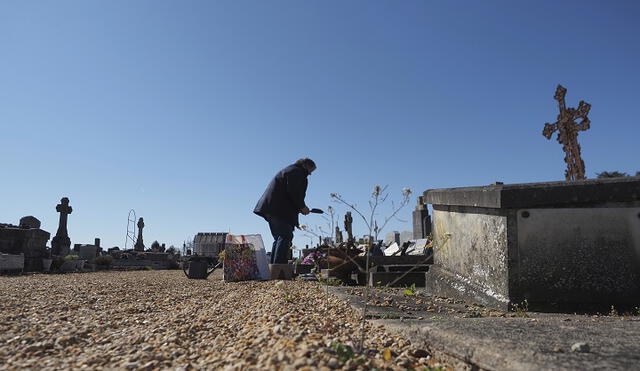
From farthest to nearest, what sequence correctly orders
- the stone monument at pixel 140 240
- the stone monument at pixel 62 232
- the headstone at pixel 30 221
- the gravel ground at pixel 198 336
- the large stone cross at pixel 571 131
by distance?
the stone monument at pixel 140 240, the stone monument at pixel 62 232, the headstone at pixel 30 221, the large stone cross at pixel 571 131, the gravel ground at pixel 198 336

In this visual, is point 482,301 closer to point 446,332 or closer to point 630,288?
point 630,288

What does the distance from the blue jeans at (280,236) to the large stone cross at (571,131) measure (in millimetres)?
5447

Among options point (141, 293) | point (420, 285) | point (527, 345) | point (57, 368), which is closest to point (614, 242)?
point (527, 345)

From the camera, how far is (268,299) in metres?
4.05

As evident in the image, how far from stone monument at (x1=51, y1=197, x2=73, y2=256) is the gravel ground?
15.2 m

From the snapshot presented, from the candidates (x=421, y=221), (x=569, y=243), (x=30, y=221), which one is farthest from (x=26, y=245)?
(x=569, y=243)

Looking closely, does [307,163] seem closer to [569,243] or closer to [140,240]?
[569,243]

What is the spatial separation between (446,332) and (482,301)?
1849 mm

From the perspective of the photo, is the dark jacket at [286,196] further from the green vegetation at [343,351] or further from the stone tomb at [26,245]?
the stone tomb at [26,245]

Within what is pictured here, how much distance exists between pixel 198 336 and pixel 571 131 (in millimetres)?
8278

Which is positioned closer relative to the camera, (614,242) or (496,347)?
(496,347)

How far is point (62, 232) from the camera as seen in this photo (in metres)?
18.3

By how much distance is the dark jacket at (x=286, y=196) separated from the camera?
20.8ft

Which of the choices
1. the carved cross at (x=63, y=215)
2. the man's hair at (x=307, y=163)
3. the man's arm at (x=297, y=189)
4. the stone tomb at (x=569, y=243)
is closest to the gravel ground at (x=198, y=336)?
the stone tomb at (x=569, y=243)
